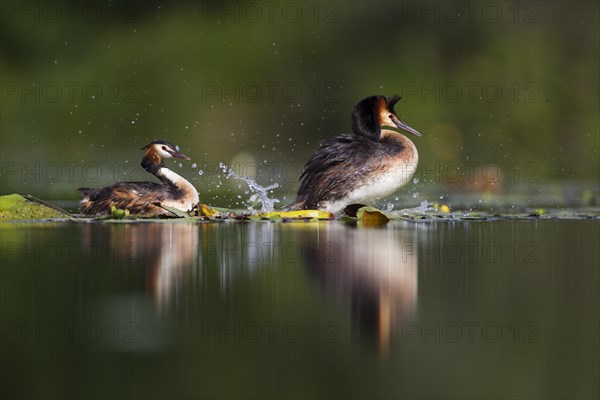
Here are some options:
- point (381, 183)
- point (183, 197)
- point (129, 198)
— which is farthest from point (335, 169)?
point (129, 198)

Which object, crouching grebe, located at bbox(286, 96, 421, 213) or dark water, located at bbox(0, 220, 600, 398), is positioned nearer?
dark water, located at bbox(0, 220, 600, 398)

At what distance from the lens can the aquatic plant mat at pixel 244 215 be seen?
10.5 metres

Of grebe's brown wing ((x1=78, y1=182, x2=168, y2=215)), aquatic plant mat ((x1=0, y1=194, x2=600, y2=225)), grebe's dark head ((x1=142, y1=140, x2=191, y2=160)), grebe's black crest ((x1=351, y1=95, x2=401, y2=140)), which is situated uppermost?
grebe's black crest ((x1=351, y1=95, x2=401, y2=140))

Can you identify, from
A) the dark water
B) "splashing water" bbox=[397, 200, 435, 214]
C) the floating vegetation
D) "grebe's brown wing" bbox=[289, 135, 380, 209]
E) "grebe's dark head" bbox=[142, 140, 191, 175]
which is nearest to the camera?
the dark water

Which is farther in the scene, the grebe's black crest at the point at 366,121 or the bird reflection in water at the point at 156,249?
the grebe's black crest at the point at 366,121

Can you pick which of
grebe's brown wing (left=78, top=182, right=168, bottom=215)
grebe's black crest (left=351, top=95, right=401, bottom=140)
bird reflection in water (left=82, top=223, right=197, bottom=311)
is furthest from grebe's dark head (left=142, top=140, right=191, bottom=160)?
grebe's black crest (left=351, top=95, right=401, bottom=140)

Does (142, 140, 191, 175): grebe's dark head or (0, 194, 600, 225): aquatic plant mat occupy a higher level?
(142, 140, 191, 175): grebe's dark head

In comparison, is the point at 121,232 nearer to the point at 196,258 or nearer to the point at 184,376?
the point at 196,258

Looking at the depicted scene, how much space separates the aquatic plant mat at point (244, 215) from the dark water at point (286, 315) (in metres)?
2.52

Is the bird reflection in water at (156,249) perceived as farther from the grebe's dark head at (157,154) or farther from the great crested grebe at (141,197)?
the grebe's dark head at (157,154)

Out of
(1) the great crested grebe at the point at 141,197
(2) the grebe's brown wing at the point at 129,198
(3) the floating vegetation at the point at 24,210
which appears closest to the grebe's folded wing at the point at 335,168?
(1) the great crested grebe at the point at 141,197

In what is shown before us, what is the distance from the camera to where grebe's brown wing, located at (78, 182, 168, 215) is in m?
10.9

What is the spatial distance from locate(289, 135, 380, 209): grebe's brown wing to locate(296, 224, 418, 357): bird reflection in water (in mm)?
1824

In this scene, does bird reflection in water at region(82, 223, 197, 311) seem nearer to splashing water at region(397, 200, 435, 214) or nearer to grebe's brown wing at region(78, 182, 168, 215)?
grebe's brown wing at region(78, 182, 168, 215)
